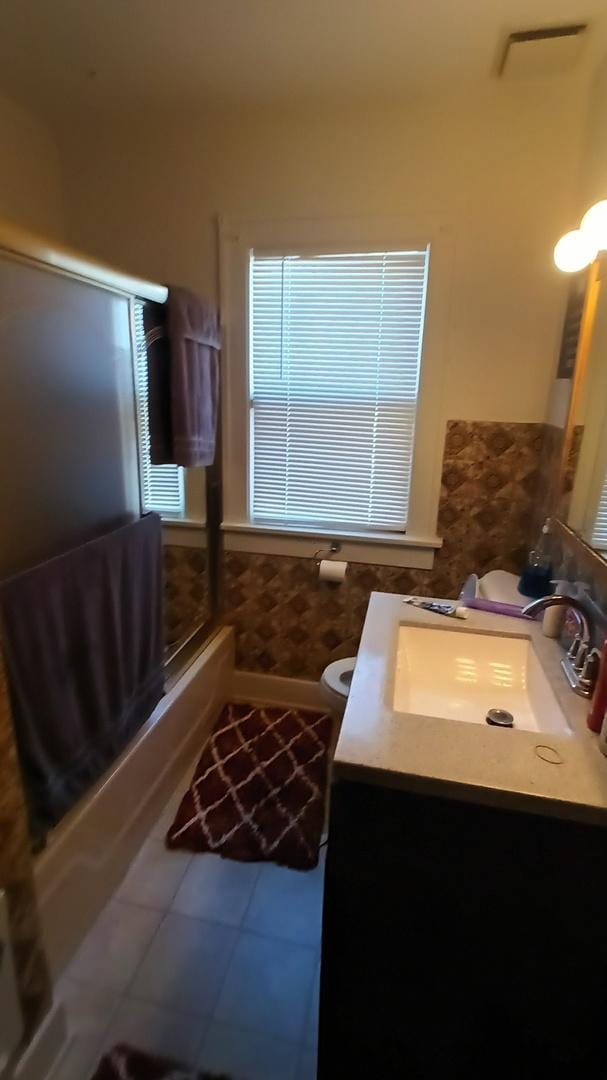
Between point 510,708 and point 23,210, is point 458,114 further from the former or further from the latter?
point 510,708

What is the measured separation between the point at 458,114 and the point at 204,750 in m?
2.61

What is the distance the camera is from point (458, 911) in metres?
0.96

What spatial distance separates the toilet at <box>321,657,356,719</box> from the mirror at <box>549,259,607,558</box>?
948mm

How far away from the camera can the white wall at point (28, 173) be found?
6.78ft

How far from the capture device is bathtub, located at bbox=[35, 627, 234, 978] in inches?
55.1

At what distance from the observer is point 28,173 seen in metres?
2.16

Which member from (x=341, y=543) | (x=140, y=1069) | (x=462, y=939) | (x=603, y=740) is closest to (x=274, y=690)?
(x=341, y=543)

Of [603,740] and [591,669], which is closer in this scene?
[603,740]

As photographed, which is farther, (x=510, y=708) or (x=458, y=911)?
(x=510, y=708)

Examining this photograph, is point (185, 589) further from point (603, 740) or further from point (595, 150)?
point (595, 150)

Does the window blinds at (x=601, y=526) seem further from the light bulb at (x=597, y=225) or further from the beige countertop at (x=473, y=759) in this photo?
the light bulb at (x=597, y=225)

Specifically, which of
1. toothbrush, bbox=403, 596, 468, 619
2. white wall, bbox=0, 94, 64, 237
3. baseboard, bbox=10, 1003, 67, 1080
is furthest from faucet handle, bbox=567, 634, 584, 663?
white wall, bbox=0, 94, 64, 237

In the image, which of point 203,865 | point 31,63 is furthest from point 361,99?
point 203,865

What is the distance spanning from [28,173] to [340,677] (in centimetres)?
233
